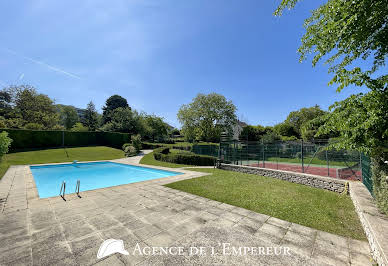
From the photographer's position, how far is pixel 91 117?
1841 inches

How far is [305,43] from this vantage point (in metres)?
3.35

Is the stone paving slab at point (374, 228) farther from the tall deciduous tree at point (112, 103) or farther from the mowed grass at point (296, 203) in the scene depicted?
the tall deciduous tree at point (112, 103)

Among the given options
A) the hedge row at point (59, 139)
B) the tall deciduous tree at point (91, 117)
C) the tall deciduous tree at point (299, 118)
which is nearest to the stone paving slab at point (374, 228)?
the tall deciduous tree at point (299, 118)

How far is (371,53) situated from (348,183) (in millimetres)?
5333

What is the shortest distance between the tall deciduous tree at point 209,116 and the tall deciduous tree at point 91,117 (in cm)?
3632

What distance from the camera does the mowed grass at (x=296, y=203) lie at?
3.57 metres

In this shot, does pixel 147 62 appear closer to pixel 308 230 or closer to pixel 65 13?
pixel 65 13

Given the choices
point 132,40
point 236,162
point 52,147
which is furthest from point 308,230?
point 52,147

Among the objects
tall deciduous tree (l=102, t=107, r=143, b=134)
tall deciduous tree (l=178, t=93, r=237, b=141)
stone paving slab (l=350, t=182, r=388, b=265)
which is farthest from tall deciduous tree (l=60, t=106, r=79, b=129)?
stone paving slab (l=350, t=182, r=388, b=265)

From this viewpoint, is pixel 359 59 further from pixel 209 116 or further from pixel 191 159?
pixel 209 116

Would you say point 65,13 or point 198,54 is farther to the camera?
point 198,54

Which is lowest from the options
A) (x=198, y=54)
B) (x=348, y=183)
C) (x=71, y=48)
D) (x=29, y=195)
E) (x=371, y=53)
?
(x=29, y=195)

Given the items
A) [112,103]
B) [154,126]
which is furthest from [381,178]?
[112,103]

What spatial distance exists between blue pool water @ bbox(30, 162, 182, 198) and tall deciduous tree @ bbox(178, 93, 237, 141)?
42.0 ft
